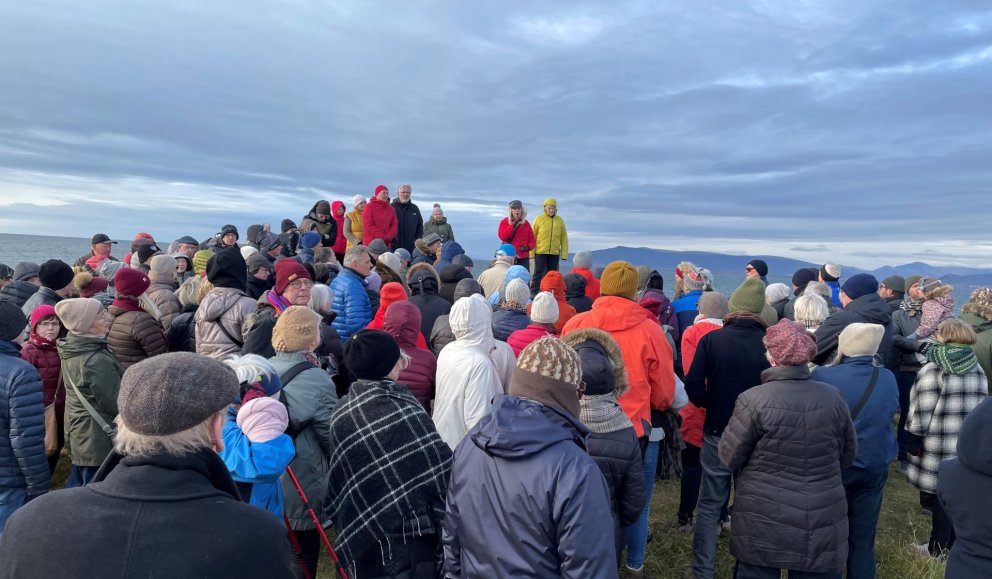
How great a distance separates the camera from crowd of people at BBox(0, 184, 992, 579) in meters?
1.67

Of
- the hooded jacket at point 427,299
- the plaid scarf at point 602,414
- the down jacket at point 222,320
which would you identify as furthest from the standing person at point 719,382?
the down jacket at point 222,320

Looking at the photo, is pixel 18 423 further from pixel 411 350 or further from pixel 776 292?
pixel 776 292

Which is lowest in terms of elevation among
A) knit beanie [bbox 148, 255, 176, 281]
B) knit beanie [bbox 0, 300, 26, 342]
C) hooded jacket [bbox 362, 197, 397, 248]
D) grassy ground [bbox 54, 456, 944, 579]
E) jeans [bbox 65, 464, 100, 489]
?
grassy ground [bbox 54, 456, 944, 579]

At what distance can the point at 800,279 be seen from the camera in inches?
360

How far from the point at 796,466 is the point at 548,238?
866cm

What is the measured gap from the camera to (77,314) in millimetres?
3994

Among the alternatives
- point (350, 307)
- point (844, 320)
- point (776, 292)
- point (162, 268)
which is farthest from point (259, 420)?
point (776, 292)

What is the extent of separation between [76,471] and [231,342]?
1464 millimetres

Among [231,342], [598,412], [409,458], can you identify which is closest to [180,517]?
[409,458]

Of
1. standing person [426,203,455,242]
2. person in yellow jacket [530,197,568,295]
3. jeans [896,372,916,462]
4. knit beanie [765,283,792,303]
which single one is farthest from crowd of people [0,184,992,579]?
standing person [426,203,455,242]

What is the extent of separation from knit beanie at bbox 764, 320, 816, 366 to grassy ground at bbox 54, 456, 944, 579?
2173 millimetres

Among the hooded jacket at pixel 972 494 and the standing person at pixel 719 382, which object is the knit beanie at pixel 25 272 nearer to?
the standing person at pixel 719 382

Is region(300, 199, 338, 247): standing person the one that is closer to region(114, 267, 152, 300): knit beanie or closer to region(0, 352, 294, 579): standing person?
region(114, 267, 152, 300): knit beanie

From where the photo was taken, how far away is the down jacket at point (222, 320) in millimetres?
4914
